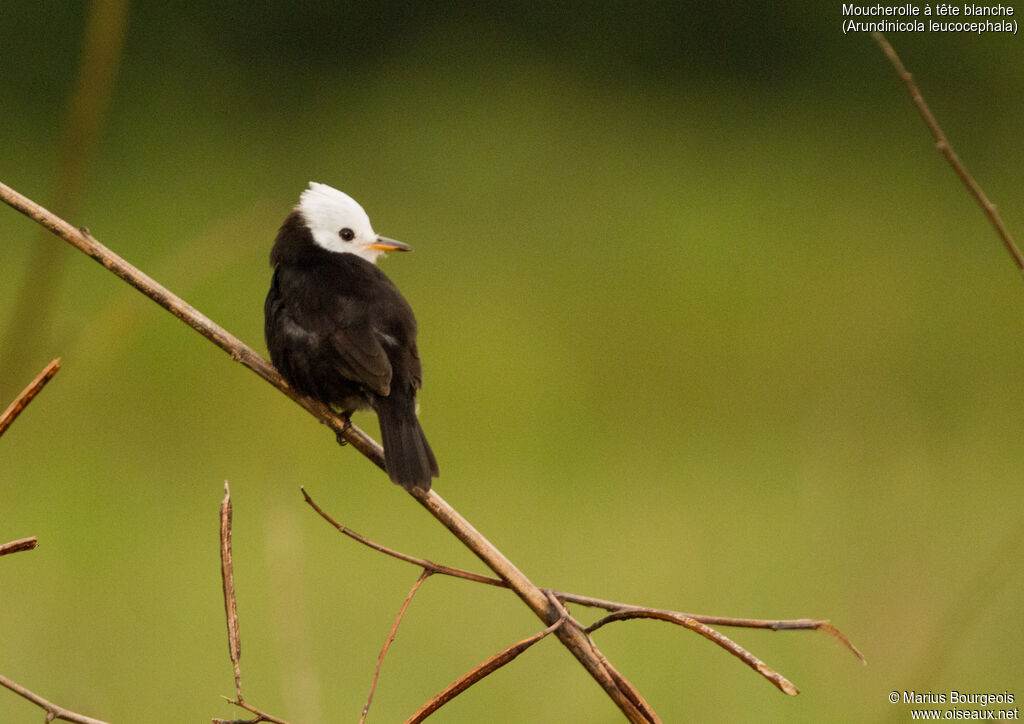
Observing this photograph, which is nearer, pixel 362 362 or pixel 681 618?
pixel 681 618

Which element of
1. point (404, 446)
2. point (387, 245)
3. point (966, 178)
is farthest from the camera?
point (387, 245)

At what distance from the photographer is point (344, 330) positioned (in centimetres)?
220

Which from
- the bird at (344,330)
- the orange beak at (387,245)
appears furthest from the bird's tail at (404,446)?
the orange beak at (387,245)

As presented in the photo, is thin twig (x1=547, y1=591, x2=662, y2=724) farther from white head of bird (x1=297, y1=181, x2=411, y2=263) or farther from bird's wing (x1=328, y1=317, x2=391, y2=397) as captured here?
white head of bird (x1=297, y1=181, x2=411, y2=263)

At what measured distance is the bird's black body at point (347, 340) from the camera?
2154 mm

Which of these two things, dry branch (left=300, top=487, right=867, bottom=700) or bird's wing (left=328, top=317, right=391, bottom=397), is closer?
dry branch (left=300, top=487, right=867, bottom=700)

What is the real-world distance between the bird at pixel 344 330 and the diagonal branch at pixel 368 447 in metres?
0.44

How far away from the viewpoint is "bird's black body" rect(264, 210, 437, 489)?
7.07ft

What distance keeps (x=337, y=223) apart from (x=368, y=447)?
1.01 meters

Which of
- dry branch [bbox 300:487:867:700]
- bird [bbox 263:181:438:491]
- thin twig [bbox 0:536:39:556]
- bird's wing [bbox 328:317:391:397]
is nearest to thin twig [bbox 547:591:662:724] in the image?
dry branch [bbox 300:487:867:700]

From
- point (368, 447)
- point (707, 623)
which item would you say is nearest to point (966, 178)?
point (707, 623)

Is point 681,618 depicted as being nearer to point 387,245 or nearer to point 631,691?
point 631,691

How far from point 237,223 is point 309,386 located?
2.13 feet

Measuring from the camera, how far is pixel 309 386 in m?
2.18
